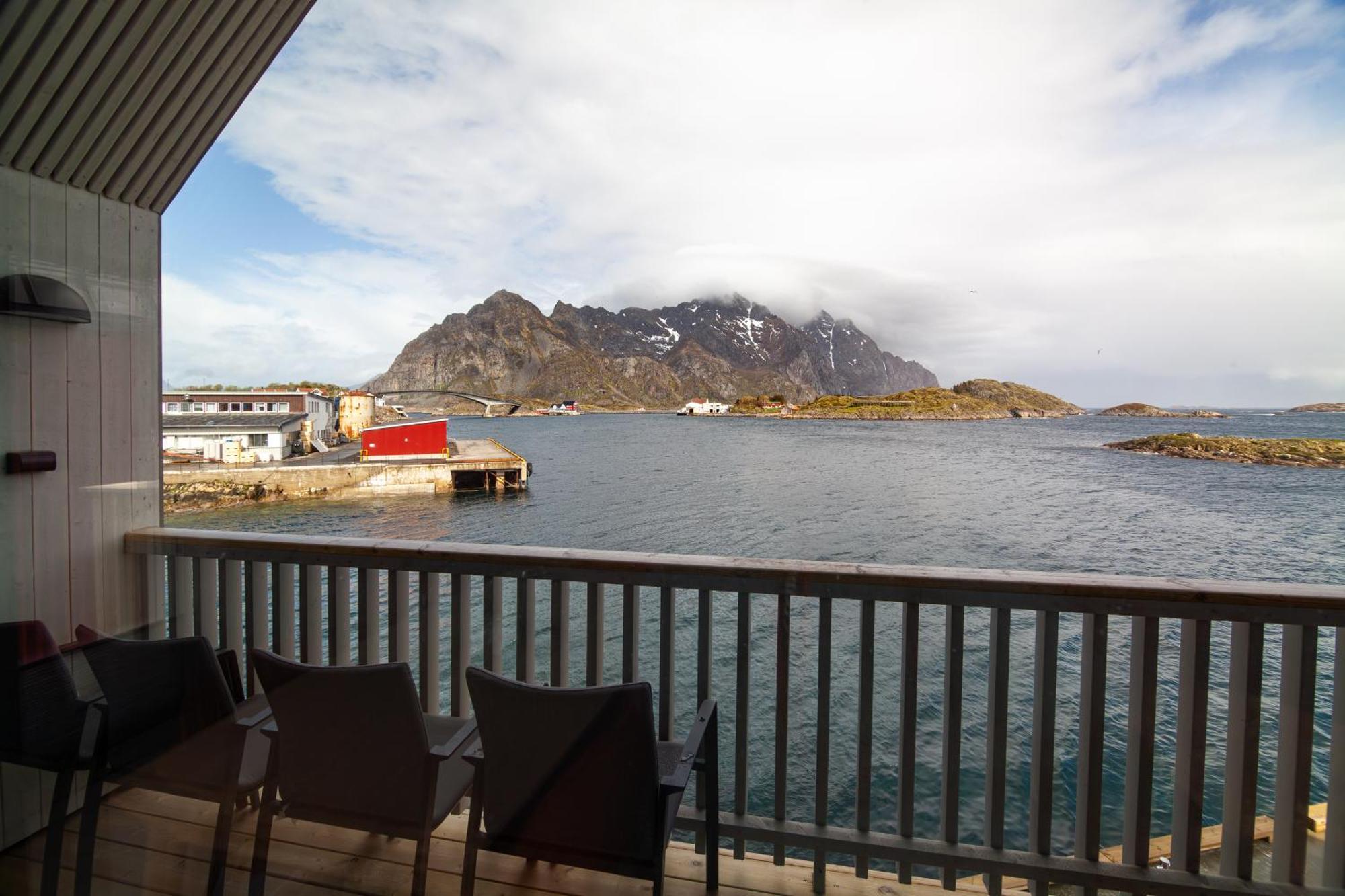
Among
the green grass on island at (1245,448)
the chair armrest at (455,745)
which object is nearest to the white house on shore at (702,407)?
the green grass on island at (1245,448)

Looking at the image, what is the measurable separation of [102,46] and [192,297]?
83 centimetres

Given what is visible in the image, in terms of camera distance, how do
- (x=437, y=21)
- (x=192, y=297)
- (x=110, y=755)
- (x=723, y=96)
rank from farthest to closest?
(x=723, y=96) < (x=437, y=21) < (x=192, y=297) < (x=110, y=755)

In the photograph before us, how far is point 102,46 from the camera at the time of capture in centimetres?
158

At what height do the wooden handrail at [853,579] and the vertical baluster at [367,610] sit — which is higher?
the wooden handrail at [853,579]

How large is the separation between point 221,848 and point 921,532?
2140 centimetres

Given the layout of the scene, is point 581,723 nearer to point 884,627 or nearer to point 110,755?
point 110,755

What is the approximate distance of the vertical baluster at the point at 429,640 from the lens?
1.90 meters

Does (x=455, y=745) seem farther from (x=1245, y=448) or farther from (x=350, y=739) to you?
(x=1245, y=448)

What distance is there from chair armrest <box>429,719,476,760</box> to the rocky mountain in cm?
2653

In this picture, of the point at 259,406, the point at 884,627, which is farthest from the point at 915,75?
the point at 259,406

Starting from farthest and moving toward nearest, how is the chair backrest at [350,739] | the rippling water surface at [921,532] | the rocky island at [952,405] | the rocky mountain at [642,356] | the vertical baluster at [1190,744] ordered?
the rocky island at [952,405] → the rocky mountain at [642,356] → the rippling water surface at [921,532] → the vertical baluster at [1190,744] → the chair backrest at [350,739]

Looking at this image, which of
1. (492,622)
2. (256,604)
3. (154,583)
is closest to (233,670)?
(256,604)

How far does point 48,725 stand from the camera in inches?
56.8

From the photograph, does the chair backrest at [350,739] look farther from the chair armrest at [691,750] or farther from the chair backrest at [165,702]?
the chair armrest at [691,750]
